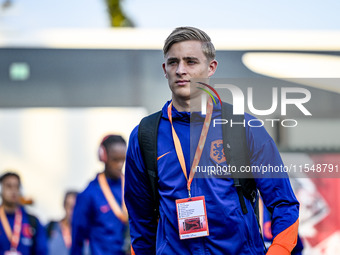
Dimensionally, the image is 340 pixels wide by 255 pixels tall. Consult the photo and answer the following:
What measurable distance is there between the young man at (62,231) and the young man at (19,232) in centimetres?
95

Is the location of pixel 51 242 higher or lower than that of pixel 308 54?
lower

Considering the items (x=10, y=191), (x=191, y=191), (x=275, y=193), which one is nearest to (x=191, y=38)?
(x=191, y=191)

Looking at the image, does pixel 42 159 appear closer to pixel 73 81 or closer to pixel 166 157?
pixel 73 81

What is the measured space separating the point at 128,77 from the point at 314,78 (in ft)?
9.46

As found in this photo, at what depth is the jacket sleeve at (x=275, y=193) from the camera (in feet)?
10.1

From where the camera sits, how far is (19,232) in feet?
26.8

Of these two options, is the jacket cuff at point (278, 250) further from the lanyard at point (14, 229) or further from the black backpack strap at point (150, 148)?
the lanyard at point (14, 229)

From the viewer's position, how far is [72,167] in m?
9.34

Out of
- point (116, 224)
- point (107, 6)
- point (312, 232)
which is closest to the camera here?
point (116, 224)

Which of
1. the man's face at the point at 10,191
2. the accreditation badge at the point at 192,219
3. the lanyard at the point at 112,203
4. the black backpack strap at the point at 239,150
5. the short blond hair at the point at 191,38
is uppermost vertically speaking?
the man's face at the point at 10,191

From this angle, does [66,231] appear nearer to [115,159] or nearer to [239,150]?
[115,159]

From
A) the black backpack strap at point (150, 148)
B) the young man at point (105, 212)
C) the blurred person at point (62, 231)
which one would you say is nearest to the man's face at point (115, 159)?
the young man at point (105, 212)

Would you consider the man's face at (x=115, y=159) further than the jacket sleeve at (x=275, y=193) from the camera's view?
Yes

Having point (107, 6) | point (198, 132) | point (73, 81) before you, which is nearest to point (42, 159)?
point (73, 81)
